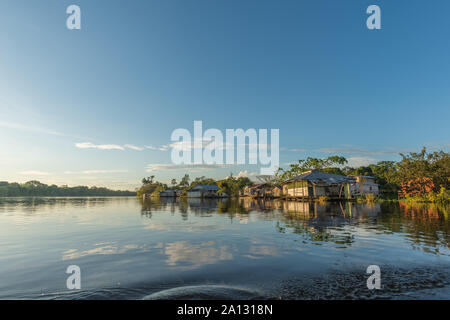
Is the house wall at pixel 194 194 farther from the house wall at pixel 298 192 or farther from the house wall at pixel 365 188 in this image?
the house wall at pixel 365 188

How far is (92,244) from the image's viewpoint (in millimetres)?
11219

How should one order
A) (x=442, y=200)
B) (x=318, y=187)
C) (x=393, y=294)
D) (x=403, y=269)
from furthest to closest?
(x=318, y=187) < (x=442, y=200) < (x=403, y=269) < (x=393, y=294)

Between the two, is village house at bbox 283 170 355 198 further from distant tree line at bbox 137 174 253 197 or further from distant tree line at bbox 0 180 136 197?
distant tree line at bbox 0 180 136 197

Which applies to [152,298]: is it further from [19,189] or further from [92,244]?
[19,189]

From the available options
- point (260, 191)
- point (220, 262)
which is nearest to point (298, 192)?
point (260, 191)

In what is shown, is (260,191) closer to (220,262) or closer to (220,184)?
(220,184)

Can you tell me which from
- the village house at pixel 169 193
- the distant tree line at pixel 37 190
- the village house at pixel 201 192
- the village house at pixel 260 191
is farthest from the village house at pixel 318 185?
the distant tree line at pixel 37 190

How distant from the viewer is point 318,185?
48250 mm

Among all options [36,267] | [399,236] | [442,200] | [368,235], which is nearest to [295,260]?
[368,235]

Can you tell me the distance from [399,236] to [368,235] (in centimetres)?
134

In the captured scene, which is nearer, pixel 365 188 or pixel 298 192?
pixel 298 192

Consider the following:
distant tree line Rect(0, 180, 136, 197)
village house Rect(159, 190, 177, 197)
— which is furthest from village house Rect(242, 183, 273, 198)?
distant tree line Rect(0, 180, 136, 197)

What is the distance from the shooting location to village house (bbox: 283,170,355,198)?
4375cm

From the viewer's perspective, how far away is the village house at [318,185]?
144 ft
